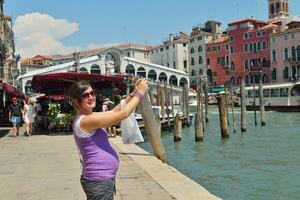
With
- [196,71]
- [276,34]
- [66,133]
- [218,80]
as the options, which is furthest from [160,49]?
[66,133]

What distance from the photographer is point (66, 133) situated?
1855 centimetres

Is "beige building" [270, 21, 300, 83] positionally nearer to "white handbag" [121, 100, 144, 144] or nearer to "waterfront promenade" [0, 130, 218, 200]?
"waterfront promenade" [0, 130, 218, 200]

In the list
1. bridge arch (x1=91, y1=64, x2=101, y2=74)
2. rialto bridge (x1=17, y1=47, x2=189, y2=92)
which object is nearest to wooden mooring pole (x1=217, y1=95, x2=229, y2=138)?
rialto bridge (x1=17, y1=47, x2=189, y2=92)

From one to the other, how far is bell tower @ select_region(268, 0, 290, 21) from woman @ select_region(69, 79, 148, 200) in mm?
89603

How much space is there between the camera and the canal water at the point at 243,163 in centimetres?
1041

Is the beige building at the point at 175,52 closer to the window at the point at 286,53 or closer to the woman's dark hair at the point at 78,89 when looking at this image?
the window at the point at 286,53

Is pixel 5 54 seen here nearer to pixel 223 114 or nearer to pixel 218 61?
pixel 223 114

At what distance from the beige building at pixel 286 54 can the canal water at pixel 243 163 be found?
44.3m

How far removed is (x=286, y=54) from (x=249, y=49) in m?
7.63

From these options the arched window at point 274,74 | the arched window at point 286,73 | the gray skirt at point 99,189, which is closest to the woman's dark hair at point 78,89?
the gray skirt at point 99,189

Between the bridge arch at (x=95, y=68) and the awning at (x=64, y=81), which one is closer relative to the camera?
the awning at (x=64, y=81)

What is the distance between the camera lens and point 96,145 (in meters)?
3.48

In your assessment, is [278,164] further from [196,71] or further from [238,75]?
[196,71]

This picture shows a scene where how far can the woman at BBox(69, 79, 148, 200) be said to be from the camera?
11.3ft
